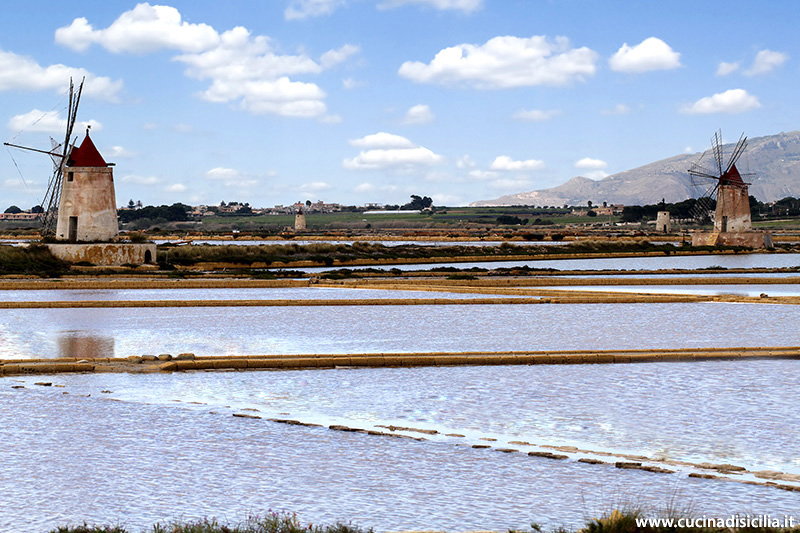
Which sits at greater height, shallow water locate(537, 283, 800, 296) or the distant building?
the distant building

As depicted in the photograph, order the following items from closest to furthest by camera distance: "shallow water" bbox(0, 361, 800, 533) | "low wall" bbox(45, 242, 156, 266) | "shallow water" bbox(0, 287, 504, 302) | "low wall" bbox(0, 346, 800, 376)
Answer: "shallow water" bbox(0, 361, 800, 533) < "low wall" bbox(0, 346, 800, 376) < "shallow water" bbox(0, 287, 504, 302) < "low wall" bbox(45, 242, 156, 266)

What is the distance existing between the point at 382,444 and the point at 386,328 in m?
9.81

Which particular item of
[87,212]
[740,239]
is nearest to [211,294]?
[87,212]

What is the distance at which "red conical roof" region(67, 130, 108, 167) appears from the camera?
3212cm

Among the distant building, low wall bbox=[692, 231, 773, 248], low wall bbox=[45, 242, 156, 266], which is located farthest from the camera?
the distant building

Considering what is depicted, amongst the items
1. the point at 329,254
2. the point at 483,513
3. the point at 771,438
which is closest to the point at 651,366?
the point at 771,438

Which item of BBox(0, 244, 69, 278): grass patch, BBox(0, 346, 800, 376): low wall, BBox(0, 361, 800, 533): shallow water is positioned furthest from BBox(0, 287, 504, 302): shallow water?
BBox(0, 361, 800, 533): shallow water

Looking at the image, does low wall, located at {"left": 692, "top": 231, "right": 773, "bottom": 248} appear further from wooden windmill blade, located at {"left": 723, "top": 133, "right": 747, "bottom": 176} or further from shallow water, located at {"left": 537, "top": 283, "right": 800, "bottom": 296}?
shallow water, located at {"left": 537, "top": 283, "right": 800, "bottom": 296}

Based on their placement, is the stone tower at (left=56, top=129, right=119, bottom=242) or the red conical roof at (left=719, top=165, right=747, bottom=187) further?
the red conical roof at (left=719, top=165, right=747, bottom=187)

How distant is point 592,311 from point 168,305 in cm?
1034

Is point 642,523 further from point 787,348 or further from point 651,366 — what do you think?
point 787,348

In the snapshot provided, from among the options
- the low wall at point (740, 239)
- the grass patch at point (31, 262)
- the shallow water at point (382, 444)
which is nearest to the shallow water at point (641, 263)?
the low wall at point (740, 239)

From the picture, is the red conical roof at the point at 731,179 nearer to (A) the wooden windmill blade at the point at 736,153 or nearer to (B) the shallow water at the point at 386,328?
(A) the wooden windmill blade at the point at 736,153

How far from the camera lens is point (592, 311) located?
2184 centimetres
